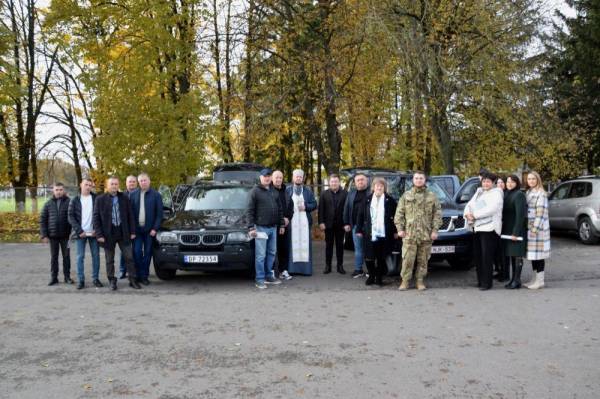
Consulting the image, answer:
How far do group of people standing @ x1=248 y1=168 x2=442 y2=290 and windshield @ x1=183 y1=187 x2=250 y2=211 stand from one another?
35.6 inches

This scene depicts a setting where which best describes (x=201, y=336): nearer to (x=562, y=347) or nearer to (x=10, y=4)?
(x=562, y=347)

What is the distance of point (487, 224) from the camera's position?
27.6 ft

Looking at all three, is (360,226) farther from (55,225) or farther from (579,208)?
(579,208)

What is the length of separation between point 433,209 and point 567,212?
8117mm

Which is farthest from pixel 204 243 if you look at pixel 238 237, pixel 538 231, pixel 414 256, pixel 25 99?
pixel 25 99

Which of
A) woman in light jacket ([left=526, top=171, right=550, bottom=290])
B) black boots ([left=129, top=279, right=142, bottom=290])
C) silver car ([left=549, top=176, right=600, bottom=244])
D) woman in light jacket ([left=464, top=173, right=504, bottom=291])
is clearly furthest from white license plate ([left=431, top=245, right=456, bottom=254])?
silver car ([left=549, top=176, right=600, bottom=244])

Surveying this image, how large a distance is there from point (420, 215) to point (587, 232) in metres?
7.71

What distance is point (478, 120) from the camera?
20.9 metres

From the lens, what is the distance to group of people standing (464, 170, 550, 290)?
835 centimetres

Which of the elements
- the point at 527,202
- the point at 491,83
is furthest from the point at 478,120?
the point at 527,202

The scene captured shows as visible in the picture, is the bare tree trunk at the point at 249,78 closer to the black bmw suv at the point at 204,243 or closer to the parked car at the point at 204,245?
the black bmw suv at the point at 204,243

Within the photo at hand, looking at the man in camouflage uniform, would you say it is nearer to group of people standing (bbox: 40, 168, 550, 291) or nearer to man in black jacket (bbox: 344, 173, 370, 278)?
group of people standing (bbox: 40, 168, 550, 291)

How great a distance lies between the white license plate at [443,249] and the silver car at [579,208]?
609 cm

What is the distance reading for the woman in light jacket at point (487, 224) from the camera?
8.38 m
